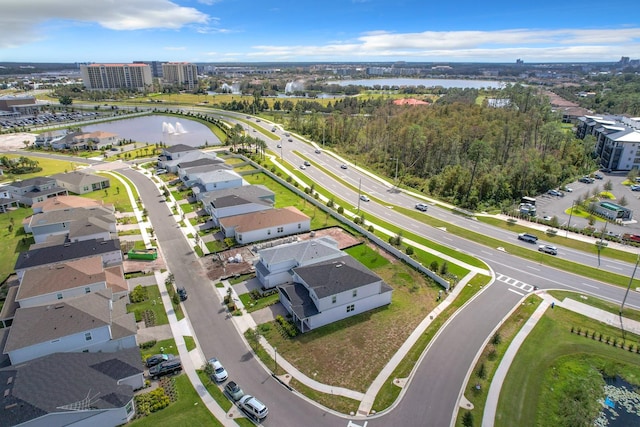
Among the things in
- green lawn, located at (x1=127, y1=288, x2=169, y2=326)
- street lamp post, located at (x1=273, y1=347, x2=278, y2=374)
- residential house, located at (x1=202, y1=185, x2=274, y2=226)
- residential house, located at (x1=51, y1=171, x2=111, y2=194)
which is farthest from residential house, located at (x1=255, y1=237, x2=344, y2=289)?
residential house, located at (x1=51, y1=171, x2=111, y2=194)

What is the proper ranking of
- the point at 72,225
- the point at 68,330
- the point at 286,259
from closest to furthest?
the point at 68,330 < the point at 286,259 < the point at 72,225

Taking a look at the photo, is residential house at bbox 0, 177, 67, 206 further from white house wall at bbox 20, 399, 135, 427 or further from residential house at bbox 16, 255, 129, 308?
white house wall at bbox 20, 399, 135, 427

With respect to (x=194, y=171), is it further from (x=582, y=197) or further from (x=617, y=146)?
(x=617, y=146)

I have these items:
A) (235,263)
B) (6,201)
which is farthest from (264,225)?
(6,201)

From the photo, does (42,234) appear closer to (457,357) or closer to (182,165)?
(182,165)

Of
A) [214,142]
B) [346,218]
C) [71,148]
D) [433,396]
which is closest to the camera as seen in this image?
[433,396]

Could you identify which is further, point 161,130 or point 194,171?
point 161,130

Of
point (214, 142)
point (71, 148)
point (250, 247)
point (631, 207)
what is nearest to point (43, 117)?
point (71, 148)

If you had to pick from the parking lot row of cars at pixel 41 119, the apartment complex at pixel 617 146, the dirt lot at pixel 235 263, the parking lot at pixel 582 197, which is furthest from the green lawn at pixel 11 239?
the apartment complex at pixel 617 146
